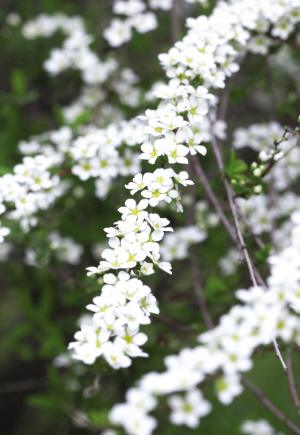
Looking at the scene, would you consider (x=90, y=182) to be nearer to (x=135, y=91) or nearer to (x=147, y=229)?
(x=135, y=91)

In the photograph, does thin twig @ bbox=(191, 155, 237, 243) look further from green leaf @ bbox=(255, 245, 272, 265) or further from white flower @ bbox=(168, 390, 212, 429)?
white flower @ bbox=(168, 390, 212, 429)

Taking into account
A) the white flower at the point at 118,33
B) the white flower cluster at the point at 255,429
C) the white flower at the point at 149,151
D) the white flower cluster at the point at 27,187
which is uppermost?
the white flower at the point at 118,33

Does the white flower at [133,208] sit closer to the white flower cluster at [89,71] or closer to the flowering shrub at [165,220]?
the flowering shrub at [165,220]

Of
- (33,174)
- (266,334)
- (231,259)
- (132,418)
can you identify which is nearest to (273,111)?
(231,259)

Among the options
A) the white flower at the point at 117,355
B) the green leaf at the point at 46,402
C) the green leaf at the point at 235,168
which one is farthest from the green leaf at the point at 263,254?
the green leaf at the point at 46,402

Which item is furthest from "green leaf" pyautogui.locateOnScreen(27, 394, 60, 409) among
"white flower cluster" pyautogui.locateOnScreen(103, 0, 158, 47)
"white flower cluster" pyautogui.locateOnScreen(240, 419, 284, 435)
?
"white flower cluster" pyautogui.locateOnScreen(103, 0, 158, 47)

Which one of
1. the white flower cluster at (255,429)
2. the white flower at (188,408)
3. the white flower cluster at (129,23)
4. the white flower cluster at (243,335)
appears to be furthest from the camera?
the white flower cluster at (129,23)

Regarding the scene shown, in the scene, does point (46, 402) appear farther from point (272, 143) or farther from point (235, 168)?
point (272, 143)

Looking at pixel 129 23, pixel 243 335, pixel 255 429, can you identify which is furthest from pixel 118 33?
pixel 255 429

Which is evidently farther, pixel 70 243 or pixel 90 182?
pixel 70 243
